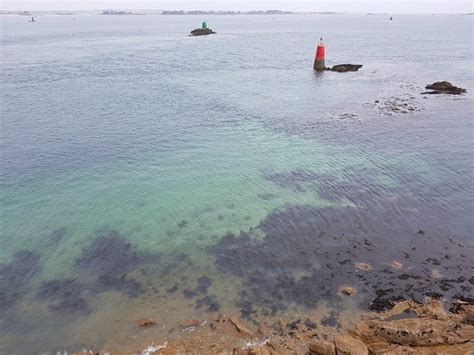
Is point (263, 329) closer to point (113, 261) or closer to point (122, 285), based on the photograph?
point (122, 285)

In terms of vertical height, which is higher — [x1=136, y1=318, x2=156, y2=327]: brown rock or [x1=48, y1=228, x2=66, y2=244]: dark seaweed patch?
[x1=48, y1=228, x2=66, y2=244]: dark seaweed patch

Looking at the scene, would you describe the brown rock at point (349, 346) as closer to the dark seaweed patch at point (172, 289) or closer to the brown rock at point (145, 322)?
the brown rock at point (145, 322)

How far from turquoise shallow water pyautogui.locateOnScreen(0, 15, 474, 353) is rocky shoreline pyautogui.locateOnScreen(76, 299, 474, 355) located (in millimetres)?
851

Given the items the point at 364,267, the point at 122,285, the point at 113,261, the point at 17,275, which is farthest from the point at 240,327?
the point at 17,275

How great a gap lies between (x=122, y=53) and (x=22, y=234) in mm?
75730

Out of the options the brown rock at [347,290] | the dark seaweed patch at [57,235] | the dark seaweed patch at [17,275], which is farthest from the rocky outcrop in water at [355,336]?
the dark seaweed patch at [57,235]

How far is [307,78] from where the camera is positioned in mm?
63219

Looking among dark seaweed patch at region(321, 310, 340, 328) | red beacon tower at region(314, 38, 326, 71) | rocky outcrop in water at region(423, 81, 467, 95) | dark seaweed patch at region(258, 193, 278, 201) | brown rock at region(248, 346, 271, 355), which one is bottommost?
dark seaweed patch at region(321, 310, 340, 328)

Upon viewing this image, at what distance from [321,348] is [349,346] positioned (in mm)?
953

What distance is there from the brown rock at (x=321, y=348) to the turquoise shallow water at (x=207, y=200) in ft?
8.05

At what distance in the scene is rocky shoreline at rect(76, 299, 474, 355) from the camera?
13242 mm

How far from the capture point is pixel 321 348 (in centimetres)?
1324

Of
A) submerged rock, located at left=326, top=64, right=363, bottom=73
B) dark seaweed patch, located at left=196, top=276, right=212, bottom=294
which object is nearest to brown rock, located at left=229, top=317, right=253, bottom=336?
dark seaweed patch, located at left=196, top=276, right=212, bottom=294

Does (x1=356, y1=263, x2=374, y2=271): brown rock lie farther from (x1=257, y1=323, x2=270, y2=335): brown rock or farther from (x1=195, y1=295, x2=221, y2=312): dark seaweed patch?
(x1=195, y1=295, x2=221, y2=312): dark seaweed patch
